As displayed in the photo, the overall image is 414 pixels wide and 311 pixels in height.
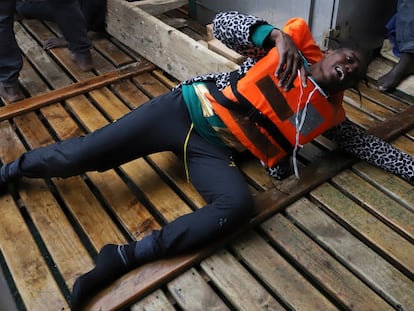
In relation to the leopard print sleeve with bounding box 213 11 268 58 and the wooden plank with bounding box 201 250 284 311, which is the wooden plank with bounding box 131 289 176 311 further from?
the leopard print sleeve with bounding box 213 11 268 58

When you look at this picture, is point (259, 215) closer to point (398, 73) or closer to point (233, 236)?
point (233, 236)

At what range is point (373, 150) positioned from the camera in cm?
171

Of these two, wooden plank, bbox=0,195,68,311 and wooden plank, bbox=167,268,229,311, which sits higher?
wooden plank, bbox=0,195,68,311

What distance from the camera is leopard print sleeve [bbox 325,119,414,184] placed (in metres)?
1.67

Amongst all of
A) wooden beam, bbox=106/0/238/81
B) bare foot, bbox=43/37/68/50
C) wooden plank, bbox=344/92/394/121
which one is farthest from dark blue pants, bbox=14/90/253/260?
bare foot, bbox=43/37/68/50

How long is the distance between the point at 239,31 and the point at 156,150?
48 centimetres

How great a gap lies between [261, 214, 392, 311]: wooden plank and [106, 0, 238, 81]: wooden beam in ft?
2.52

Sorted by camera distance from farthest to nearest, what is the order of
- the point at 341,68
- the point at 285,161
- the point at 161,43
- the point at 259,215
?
the point at 161,43
the point at 285,161
the point at 259,215
the point at 341,68

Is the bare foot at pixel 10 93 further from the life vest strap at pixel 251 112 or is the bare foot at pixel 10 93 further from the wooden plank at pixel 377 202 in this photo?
the wooden plank at pixel 377 202

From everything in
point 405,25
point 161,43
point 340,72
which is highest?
point 340,72

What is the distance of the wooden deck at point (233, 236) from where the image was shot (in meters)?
1.34

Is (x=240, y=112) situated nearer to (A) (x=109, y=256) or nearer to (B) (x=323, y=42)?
(A) (x=109, y=256)

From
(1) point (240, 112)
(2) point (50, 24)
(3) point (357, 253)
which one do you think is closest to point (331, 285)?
(3) point (357, 253)

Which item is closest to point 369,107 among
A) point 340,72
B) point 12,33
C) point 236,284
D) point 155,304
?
point 340,72
